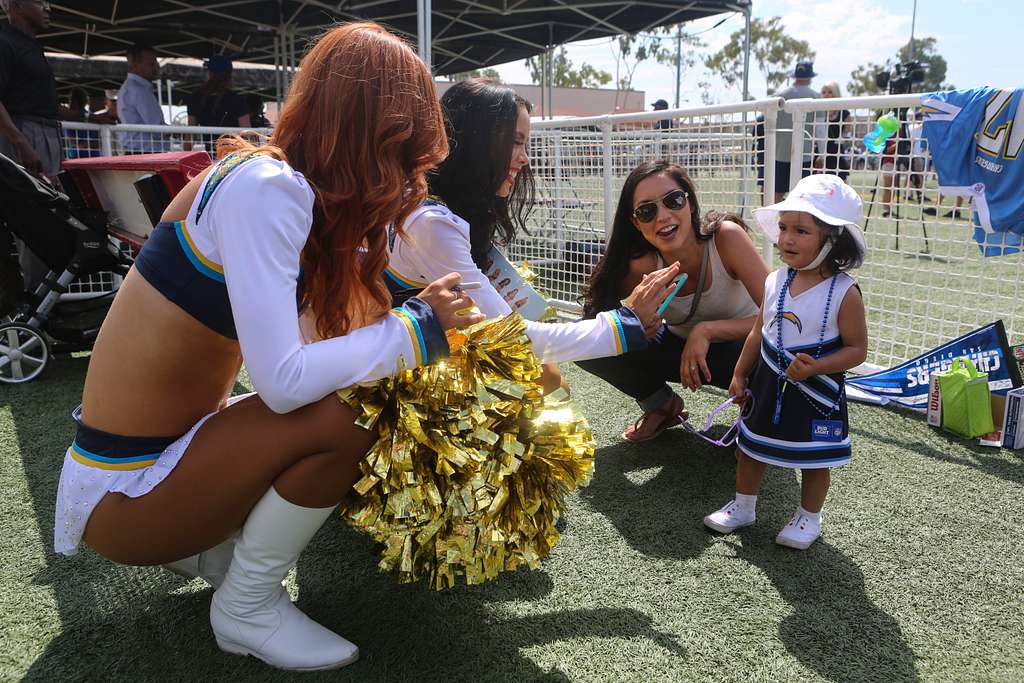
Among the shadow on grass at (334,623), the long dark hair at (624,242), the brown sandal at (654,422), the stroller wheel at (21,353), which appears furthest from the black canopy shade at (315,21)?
the shadow on grass at (334,623)

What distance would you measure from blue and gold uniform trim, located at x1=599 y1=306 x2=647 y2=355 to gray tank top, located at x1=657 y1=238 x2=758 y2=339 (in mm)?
1154

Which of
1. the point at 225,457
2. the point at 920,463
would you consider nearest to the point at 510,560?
the point at 225,457

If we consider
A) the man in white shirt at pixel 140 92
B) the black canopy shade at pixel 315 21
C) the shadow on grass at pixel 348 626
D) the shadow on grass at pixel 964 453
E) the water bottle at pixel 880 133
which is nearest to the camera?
the shadow on grass at pixel 348 626

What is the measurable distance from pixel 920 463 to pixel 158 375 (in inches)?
100

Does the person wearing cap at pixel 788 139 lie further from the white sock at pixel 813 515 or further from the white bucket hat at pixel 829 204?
the white sock at pixel 813 515

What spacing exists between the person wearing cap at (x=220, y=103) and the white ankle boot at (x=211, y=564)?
6.31 metres

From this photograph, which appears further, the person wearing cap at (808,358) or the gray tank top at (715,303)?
the gray tank top at (715,303)

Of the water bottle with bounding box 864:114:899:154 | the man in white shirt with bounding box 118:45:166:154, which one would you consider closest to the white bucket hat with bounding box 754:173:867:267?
the water bottle with bounding box 864:114:899:154

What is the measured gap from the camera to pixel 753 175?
3.92m

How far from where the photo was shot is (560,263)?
523cm

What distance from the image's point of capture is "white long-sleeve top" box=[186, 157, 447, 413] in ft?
4.31

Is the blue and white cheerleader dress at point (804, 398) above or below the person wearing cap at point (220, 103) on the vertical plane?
below

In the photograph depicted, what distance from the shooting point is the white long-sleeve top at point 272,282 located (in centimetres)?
131

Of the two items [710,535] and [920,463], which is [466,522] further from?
[920,463]
